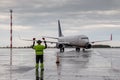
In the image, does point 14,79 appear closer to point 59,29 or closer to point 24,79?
point 24,79

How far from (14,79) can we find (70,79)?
2634 millimetres

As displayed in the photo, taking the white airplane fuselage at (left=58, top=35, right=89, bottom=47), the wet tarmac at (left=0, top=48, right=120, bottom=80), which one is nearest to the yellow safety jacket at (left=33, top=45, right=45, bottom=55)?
the wet tarmac at (left=0, top=48, right=120, bottom=80)

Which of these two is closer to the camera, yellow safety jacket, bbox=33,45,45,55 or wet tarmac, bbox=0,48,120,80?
wet tarmac, bbox=0,48,120,80

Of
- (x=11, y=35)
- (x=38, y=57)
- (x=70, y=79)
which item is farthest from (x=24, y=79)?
(x=11, y=35)

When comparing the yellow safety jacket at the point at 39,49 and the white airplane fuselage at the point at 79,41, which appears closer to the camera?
the yellow safety jacket at the point at 39,49

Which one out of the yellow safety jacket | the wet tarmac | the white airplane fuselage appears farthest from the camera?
the white airplane fuselage

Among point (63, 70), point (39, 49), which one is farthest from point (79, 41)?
point (39, 49)

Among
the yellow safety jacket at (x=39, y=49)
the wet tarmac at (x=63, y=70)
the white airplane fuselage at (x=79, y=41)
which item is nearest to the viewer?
the wet tarmac at (x=63, y=70)

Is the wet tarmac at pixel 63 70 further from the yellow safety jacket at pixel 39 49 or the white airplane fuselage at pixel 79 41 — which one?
the white airplane fuselage at pixel 79 41

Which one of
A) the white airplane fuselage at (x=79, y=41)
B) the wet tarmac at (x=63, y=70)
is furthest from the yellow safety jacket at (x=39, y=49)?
the white airplane fuselage at (x=79, y=41)

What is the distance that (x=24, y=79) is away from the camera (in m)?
16.5

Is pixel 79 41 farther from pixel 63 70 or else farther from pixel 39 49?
pixel 39 49

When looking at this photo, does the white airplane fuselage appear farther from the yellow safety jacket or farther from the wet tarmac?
the yellow safety jacket

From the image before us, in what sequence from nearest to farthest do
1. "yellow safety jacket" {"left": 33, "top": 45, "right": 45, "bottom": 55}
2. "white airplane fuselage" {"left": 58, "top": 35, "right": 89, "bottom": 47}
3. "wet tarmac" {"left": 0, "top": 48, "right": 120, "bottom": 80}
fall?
"wet tarmac" {"left": 0, "top": 48, "right": 120, "bottom": 80} < "yellow safety jacket" {"left": 33, "top": 45, "right": 45, "bottom": 55} < "white airplane fuselage" {"left": 58, "top": 35, "right": 89, "bottom": 47}
